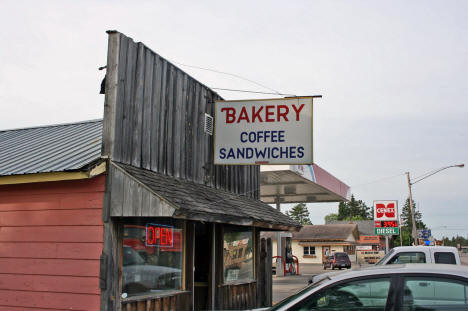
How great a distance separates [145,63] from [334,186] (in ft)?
76.1

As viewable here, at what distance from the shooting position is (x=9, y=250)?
→ 8.99 m

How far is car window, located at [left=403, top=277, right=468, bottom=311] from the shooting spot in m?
5.03

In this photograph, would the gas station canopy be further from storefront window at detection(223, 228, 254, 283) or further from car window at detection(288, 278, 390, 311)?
car window at detection(288, 278, 390, 311)

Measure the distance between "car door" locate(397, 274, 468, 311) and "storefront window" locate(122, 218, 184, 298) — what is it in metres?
4.76

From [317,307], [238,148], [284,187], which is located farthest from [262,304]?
[284,187]

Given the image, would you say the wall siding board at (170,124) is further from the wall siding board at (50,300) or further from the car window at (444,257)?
the car window at (444,257)

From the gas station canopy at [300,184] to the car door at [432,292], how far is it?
58.9ft

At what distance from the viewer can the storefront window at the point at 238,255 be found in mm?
12078

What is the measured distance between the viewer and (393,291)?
5.09 metres

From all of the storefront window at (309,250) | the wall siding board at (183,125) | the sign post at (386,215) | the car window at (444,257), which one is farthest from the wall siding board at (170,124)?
the storefront window at (309,250)

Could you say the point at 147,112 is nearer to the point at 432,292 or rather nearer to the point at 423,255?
the point at 432,292

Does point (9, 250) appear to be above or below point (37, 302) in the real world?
above

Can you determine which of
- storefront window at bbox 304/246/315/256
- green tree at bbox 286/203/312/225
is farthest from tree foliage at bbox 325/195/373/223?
storefront window at bbox 304/246/315/256

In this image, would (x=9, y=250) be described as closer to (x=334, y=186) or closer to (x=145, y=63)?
(x=145, y=63)
